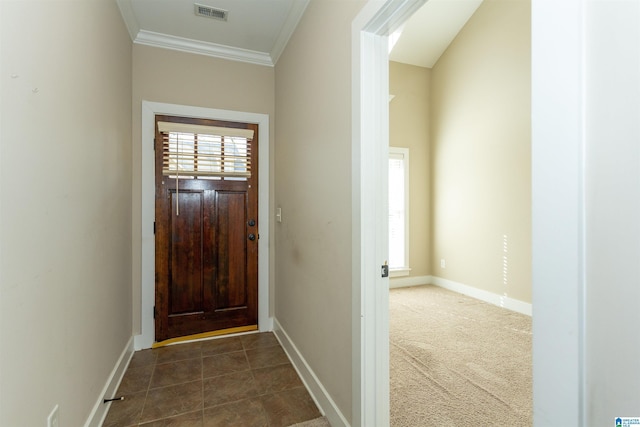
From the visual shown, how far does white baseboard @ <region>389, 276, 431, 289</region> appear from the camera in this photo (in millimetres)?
4551

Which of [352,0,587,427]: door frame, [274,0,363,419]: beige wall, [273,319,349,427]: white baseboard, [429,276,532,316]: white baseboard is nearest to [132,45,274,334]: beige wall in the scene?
[274,0,363,419]: beige wall

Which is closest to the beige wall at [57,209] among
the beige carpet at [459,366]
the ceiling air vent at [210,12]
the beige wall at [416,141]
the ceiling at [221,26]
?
the ceiling at [221,26]

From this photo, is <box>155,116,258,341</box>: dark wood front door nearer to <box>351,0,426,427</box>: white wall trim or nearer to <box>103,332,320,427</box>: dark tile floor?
<box>103,332,320,427</box>: dark tile floor

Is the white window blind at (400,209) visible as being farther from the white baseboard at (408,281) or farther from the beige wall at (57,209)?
the beige wall at (57,209)

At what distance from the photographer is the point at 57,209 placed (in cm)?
128

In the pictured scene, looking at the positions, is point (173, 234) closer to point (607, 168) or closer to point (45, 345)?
point (45, 345)

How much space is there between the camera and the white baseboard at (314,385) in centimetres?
167

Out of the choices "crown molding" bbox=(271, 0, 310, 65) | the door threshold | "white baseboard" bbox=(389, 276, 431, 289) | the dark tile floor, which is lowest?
the dark tile floor

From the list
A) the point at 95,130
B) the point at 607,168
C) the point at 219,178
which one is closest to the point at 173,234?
the point at 219,178

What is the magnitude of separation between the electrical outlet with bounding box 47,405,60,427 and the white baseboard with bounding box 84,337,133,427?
0.38 m

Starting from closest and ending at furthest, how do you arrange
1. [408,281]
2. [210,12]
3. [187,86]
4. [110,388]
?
[110,388]
[210,12]
[187,86]
[408,281]

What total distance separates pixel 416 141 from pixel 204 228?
11.2 ft

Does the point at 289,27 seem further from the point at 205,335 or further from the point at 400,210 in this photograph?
the point at 400,210

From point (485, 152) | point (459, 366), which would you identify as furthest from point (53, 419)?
point (485, 152)
